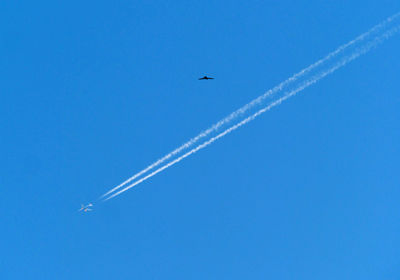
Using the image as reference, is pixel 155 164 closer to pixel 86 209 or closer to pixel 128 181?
pixel 128 181

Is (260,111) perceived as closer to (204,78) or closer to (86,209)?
(204,78)

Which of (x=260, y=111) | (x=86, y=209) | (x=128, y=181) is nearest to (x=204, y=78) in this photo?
(x=260, y=111)

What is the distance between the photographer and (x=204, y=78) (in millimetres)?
42688

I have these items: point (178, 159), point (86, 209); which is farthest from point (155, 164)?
point (86, 209)

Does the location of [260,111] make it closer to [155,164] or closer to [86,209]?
[155,164]

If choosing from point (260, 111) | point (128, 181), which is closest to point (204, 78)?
point (260, 111)

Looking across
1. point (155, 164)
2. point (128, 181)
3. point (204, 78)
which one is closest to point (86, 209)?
point (128, 181)

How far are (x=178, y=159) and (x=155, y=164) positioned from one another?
6.29ft

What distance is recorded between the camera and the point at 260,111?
41.0 metres

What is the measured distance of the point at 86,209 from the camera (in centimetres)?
4347

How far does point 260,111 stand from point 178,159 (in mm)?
7285

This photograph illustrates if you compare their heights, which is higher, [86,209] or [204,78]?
[204,78]

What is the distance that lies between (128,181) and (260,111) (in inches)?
463

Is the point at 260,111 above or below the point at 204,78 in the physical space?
below
